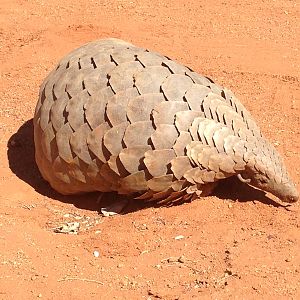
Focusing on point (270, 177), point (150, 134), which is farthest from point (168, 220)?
point (270, 177)

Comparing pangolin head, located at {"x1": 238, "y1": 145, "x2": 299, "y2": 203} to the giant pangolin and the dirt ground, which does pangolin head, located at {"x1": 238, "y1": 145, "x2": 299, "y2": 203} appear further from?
the dirt ground

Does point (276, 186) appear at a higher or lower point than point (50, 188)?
higher

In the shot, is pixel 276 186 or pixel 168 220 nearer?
pixel 276 186

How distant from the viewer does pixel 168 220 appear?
5.22m

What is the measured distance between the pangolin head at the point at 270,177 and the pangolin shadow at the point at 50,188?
22cm

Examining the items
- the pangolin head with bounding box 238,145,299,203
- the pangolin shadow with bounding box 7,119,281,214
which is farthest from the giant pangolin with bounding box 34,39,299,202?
the pangolin shadow with bounding box 7,119,281,214

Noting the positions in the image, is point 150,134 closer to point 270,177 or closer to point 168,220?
point 168,220

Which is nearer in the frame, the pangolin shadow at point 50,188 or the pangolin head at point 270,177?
the pangolin head at point 270,177

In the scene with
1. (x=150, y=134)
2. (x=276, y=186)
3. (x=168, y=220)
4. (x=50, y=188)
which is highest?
(x=150, y=134)

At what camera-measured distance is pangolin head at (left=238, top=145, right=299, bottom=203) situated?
5031 mm

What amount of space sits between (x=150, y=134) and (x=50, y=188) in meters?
1.38

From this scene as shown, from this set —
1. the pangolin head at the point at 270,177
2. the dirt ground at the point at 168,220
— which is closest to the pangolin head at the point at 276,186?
the pangolin head at the point at 270,177

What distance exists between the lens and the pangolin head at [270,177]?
16.5ft

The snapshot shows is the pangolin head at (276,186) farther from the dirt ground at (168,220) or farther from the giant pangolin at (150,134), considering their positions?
the dirt ground at (168,220)
